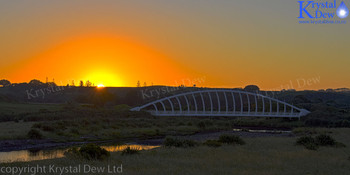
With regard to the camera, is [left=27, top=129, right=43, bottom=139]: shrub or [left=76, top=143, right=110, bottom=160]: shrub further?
[left=27, top=129, right=43, bottom=139]: shrub

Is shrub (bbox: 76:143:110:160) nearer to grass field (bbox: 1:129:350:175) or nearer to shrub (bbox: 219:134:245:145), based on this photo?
grass field (bbox: 1:129:350:175)

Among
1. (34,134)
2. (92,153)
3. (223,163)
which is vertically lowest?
(223,163)

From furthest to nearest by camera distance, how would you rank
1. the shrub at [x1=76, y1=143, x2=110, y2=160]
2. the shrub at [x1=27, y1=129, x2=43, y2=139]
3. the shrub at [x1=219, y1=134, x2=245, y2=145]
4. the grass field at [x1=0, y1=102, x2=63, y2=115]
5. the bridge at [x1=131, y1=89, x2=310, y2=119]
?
the bridge at [x1=131, y1=89, x2=310, y2=119] → the grass field at [x1=0, y1=102, x2=63, y2=115] → the shrub at [x1=27, y1=129, x2=43, y2=139] → the shrub at [x1=219, y1=134, x2=245, y2=145] → the shrub at [x1=76, y1=143, x2=110, y2=160]

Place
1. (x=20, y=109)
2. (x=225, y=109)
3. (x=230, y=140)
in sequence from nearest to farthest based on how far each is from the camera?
1. (x=230, y=140)
2. (x=20, y=109)
3. (x=225, y=109)

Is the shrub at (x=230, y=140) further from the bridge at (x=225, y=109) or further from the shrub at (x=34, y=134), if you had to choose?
the bridge at (x=225, y=109)

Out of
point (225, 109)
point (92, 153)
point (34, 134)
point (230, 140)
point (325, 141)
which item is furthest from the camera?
point (225, 109)

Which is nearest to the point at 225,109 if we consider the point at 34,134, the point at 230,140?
the point at 34,134

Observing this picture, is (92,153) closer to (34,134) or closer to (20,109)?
(34,134)

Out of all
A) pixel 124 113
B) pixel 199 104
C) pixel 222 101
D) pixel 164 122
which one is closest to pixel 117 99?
pixel 199 104

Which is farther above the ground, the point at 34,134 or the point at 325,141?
the point at 34,134

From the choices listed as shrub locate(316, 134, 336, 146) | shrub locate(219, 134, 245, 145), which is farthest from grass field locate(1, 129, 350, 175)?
shrub locate(219, 134, 245, 145)

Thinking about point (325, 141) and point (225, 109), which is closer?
point (325, 141)

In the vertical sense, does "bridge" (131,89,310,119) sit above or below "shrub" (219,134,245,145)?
above

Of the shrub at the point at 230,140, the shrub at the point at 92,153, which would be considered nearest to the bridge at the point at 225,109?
the shrub at the point at 230,140
